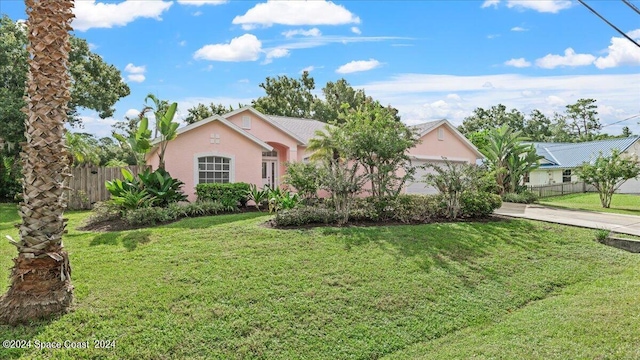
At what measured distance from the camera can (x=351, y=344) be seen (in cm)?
537

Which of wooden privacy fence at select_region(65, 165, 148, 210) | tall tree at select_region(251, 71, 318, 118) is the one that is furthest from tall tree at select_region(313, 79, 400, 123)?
wooden privacy fence at select_region(65, 165, 148, 210)

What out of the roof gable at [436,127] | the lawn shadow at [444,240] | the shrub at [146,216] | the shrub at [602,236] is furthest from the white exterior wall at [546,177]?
the shrub at [146,216]

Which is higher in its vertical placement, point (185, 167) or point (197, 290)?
point (185, 167)

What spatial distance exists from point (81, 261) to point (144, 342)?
11.9 feet

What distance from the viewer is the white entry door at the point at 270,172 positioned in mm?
19609

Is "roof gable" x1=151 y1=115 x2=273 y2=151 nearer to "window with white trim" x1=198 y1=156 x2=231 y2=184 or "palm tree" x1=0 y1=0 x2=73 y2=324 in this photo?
"window with white trim" x1=198 y1=156 x2=231 y2=184

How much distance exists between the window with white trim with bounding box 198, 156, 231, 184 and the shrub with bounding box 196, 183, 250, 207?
1.67 m

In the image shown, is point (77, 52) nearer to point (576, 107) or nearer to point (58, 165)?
point (58, 165)

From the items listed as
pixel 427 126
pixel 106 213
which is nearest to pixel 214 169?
pixel 106 213

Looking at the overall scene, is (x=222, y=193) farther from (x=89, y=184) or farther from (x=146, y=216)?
(x=89, y=184)

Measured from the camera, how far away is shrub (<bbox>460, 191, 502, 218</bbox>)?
41.2 feet

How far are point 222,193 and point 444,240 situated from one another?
795 cm

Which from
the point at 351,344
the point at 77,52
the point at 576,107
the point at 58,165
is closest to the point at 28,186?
the point at 58,165

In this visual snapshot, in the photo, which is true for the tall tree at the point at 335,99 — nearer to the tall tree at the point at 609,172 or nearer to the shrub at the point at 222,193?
the tall tree at the point at 609,172
